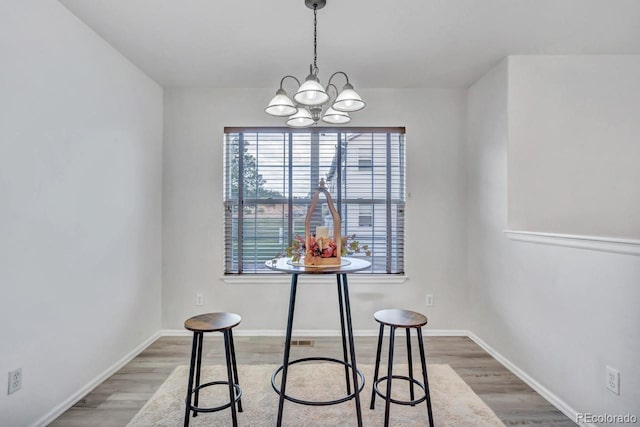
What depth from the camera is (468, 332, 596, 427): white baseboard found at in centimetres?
210

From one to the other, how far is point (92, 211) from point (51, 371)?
3.38ft

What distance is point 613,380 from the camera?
181cm

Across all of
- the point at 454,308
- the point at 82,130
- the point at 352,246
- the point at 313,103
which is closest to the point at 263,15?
the point at 313,103

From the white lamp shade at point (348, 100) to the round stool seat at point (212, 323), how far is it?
137 centimetres

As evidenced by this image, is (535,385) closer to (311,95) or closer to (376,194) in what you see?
(376,194)

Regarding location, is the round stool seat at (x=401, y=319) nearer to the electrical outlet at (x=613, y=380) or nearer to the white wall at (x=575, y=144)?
the electrical outlet at (x=613, y=380)

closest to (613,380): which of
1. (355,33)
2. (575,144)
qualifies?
(575,144)

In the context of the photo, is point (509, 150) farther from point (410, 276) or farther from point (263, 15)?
point (263, 15)

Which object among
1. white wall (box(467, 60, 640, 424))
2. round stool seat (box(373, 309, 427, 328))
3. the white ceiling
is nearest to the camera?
white wall (box(467, 60, 640, 424))

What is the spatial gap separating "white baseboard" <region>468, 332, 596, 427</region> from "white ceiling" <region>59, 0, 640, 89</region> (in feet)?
8.06

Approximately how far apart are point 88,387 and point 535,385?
3.09 metres

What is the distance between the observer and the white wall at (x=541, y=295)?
178 centimetres

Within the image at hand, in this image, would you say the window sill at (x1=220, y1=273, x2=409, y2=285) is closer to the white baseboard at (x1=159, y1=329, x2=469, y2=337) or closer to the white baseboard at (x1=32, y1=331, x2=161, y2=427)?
the white baseboard at (x1=159, y1=329, x2=469, y2=337)

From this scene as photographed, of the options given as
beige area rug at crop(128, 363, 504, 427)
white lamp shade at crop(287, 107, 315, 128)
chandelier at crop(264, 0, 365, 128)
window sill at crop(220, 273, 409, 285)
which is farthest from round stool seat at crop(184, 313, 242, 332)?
window sill at crop(220, 273, 409, 285)
